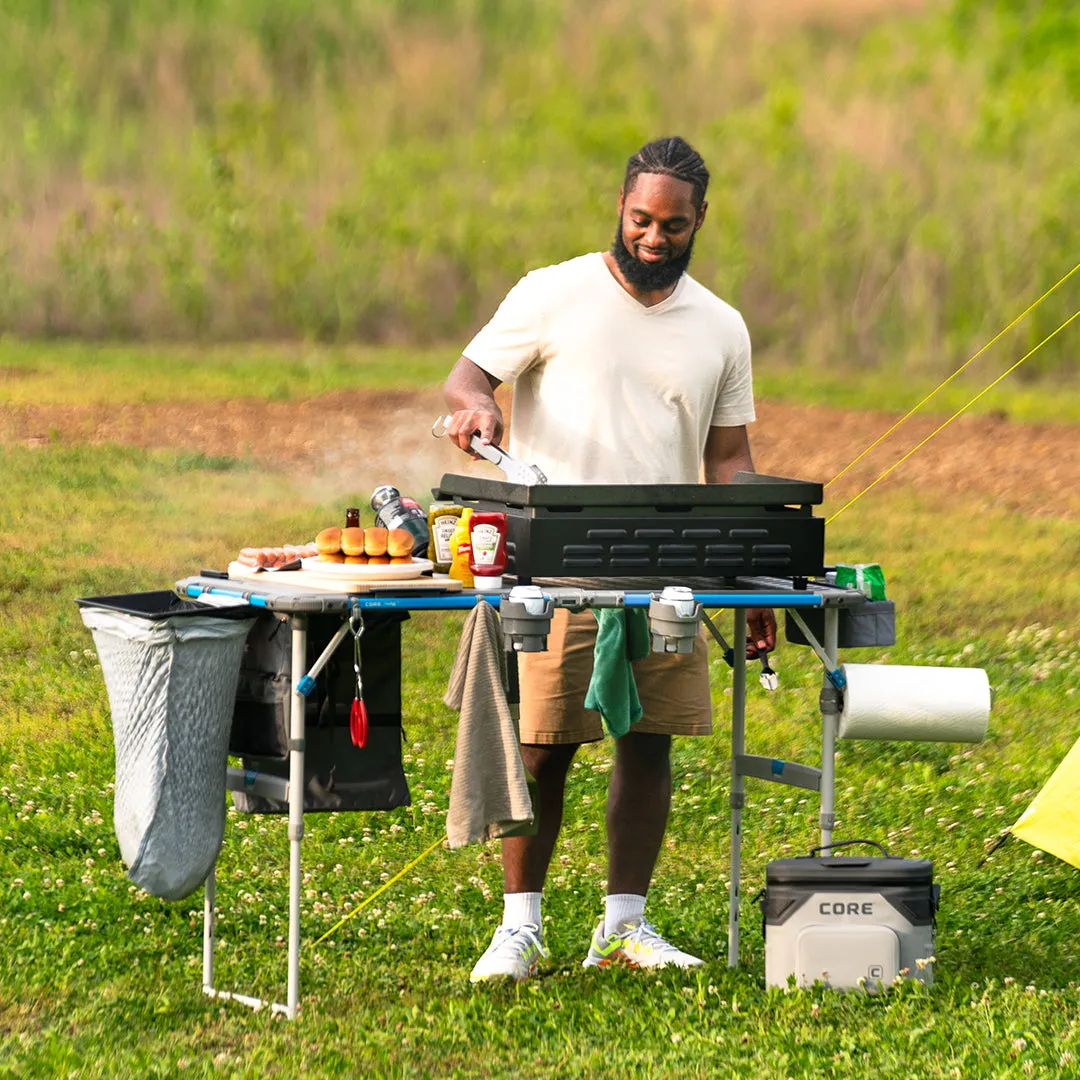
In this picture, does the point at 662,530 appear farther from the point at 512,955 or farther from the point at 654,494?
the point at 512,955

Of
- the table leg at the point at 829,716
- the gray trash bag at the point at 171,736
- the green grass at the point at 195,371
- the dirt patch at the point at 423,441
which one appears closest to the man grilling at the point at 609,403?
the table leg at the point at 829,716

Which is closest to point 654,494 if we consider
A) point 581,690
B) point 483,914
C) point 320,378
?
point 581,690

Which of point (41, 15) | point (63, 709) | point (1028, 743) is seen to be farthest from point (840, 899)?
point (41, 15)

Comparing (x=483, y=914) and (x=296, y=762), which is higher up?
(x=296, y=762)

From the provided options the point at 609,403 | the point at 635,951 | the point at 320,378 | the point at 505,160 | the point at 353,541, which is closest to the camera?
the point at 353,541

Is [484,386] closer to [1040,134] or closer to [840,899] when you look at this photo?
[840,899]

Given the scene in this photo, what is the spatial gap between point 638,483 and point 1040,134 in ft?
33.3

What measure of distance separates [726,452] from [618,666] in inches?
28.8

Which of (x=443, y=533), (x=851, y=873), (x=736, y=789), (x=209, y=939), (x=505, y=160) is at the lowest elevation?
(x=209, y=939)

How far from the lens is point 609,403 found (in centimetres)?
430

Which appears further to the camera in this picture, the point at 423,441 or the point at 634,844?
the point at 423,441

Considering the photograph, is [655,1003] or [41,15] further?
[41,15]

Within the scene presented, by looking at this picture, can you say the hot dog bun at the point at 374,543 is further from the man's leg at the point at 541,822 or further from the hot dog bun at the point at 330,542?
the man's leg at the point at 541,822

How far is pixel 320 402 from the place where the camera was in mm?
11555
